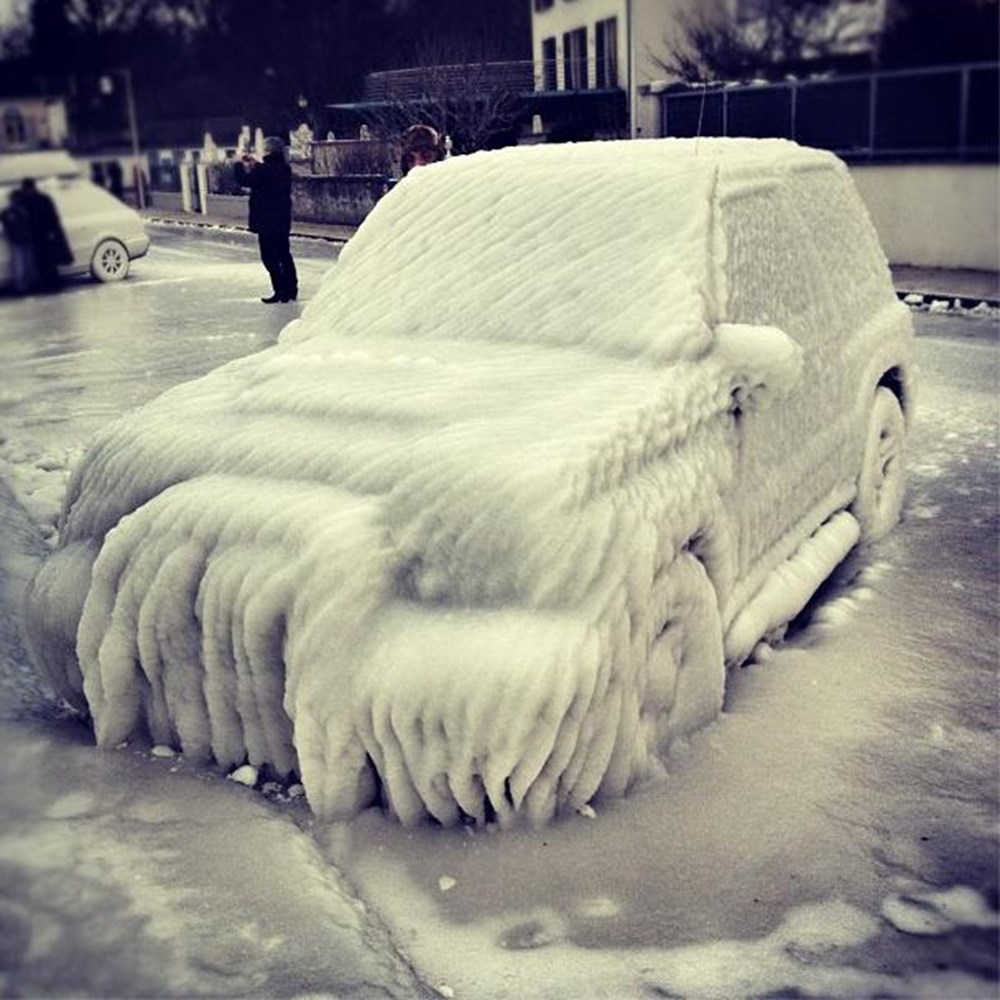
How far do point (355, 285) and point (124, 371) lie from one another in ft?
14.7

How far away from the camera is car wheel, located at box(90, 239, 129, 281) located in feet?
7.31

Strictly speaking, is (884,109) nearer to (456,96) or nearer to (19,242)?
(19,242)

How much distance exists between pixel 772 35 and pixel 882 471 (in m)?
2.71

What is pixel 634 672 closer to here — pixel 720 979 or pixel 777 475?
pixel 720 979

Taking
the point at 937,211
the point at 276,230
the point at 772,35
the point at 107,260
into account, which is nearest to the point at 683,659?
the point at 772,35

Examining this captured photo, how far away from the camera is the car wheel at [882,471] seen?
14.0ft

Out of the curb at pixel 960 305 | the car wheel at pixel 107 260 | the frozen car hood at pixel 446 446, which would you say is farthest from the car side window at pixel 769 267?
the curb at pixel 960 305

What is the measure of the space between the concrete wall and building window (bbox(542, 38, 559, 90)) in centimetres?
122

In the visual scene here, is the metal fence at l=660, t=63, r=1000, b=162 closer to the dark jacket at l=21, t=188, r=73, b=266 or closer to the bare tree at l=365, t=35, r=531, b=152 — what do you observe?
the bare tree at l=365, t=35, r=531, b=152

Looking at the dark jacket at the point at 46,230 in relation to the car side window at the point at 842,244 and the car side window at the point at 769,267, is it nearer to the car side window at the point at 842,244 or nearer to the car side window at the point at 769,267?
the car side window at the point at 769,267

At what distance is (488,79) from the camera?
5238 mm

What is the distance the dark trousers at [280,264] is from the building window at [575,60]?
5401 mm

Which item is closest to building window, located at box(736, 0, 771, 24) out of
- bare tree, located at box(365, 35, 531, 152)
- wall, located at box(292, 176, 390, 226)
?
bare tree, located at box(365, 35, 531, 152)

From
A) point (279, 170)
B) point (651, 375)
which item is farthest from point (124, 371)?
point (651, 375)
